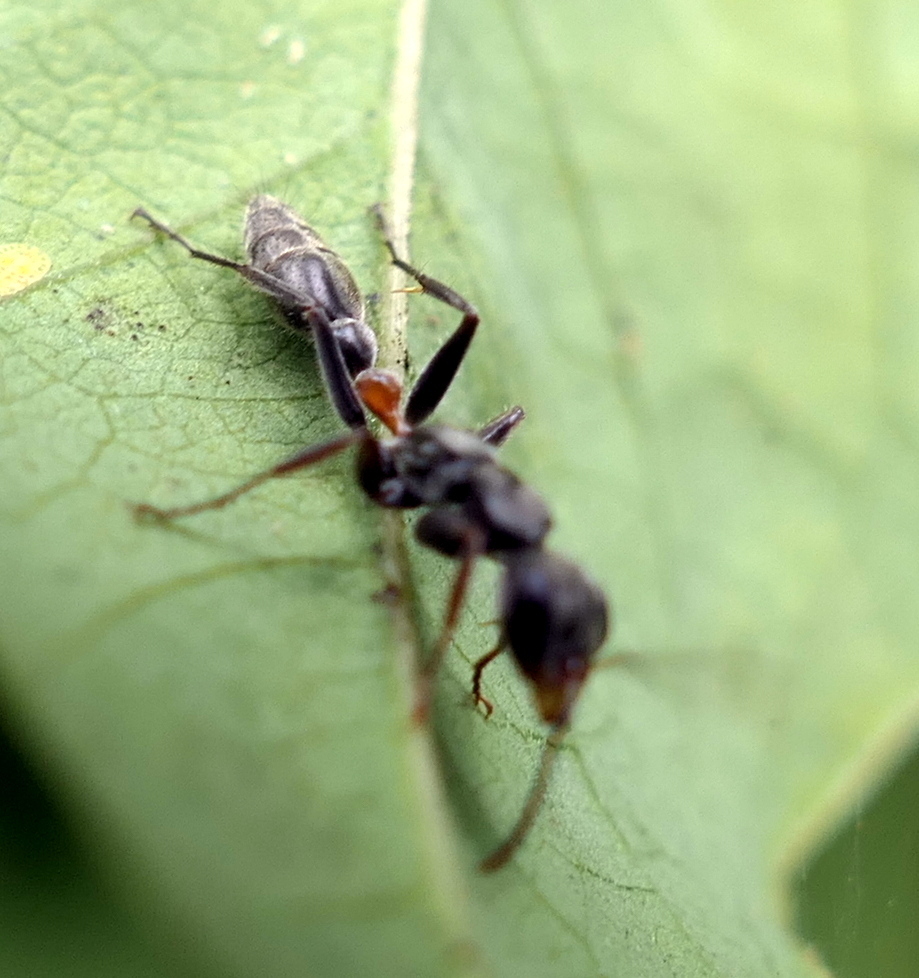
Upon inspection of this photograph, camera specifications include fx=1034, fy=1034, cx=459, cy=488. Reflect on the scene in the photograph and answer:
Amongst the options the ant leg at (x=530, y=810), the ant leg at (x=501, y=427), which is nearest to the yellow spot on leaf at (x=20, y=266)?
the ant leg at (x=501, y=427)

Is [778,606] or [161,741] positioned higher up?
[161,741]

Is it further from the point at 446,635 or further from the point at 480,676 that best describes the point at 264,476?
the point at 480,676

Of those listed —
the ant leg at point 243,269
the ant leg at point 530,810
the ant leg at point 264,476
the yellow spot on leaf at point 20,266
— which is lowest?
the ant leg at point 530,810

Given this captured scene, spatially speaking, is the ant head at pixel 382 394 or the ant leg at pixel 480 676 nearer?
the ant leg at pixel 480 676

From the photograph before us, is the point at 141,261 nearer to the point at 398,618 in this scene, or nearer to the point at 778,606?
the point at 398,618

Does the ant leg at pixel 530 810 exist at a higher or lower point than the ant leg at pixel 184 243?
lower

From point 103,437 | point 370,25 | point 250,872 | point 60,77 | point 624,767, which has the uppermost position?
point 60,77

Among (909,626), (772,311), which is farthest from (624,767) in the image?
(772,311)

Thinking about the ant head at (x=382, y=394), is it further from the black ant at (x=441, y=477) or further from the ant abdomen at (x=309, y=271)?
the ant abdomen at (x=309, y=271)
